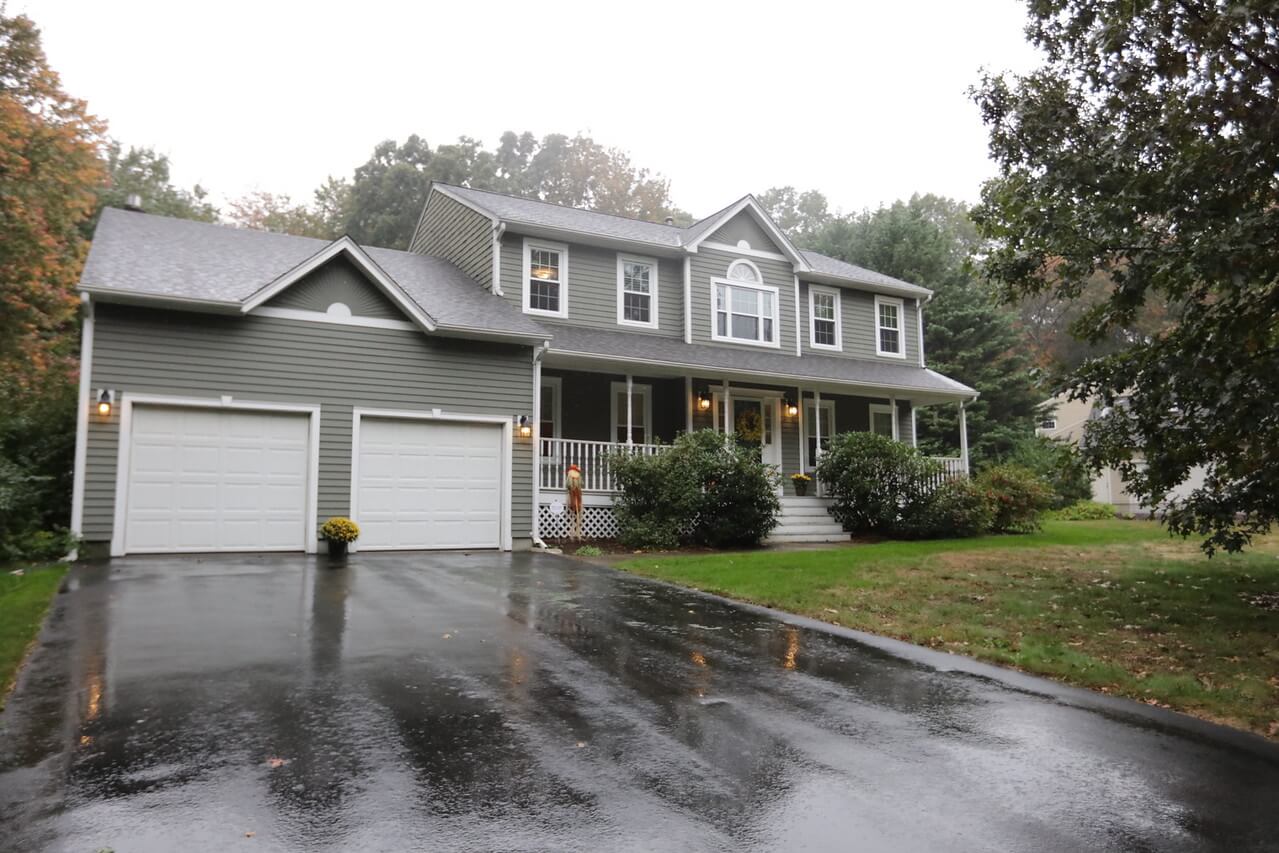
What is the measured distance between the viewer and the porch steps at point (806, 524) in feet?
53.1

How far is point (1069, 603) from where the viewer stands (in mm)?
8773

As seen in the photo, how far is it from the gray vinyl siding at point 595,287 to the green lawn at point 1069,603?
6.69 metres

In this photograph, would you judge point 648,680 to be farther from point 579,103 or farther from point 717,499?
point 579,103

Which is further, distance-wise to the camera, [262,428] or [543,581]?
[262,428]

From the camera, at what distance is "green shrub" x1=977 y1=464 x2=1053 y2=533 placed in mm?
17344

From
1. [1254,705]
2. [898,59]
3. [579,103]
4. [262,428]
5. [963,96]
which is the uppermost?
[579,103]

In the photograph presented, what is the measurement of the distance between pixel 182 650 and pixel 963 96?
31.3ft

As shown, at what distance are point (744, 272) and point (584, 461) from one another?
6.67m

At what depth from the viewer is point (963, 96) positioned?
30.3 feet

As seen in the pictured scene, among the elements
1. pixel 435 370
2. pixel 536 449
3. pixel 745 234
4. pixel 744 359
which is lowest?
pixel 536 449

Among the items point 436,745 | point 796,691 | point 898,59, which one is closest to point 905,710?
point 796,691

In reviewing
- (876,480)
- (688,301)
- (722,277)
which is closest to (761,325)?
(722,277)

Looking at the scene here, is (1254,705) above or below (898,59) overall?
below

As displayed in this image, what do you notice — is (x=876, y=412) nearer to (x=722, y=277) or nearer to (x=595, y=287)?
(x=722, y=277)
